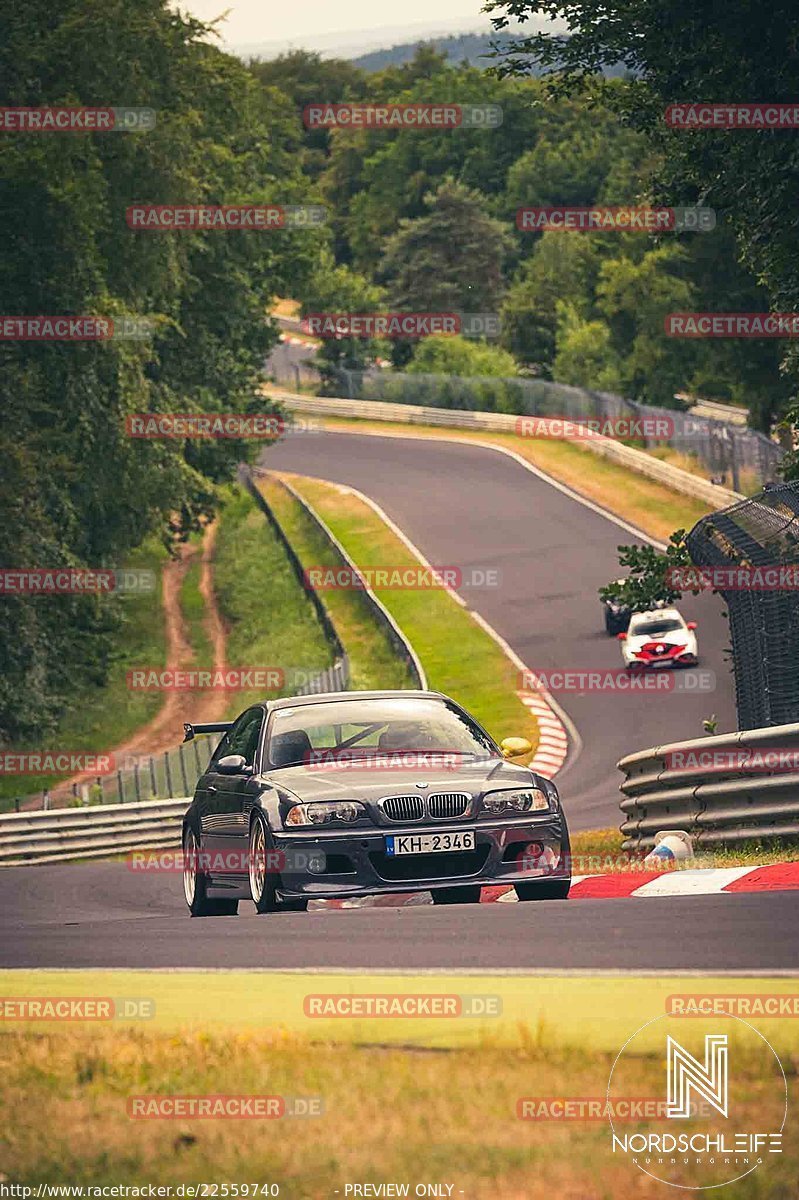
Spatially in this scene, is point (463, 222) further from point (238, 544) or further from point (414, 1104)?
point (414, 1104)

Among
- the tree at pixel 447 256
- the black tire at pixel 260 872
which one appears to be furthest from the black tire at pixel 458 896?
the tree at pixel 447 256

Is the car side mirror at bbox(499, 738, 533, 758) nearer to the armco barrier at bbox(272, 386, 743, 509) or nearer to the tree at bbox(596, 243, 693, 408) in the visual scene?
the armco barrier at bbox(272, 386, 743, 509)

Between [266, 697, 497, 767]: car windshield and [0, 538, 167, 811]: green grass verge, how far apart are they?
1918cm

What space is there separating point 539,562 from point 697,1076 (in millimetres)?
47199

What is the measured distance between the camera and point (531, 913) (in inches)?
392

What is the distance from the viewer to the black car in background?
11.5m

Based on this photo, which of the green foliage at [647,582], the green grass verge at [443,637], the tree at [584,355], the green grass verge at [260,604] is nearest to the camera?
the green foliage at [647,582]

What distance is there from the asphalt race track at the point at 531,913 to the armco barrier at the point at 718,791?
3.31 m

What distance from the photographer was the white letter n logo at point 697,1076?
16.8ft

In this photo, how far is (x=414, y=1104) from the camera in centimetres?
536

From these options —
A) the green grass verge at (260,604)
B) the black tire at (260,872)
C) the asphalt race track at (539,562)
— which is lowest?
the green grass verge at (260,604)

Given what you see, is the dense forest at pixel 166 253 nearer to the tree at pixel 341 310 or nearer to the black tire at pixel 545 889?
the black tire at pixel 545 889

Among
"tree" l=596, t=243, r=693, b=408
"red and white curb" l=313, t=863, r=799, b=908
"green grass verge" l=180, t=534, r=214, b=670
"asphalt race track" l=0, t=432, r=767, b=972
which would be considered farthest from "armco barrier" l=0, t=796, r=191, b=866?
"tree" l=596, t=243, r=693, b=408

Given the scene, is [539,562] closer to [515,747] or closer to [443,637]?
[443,637]
